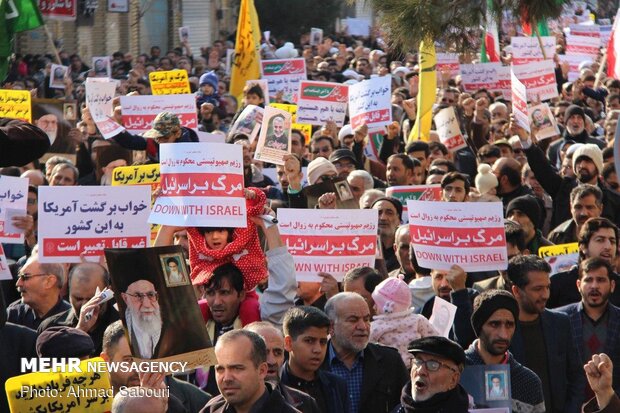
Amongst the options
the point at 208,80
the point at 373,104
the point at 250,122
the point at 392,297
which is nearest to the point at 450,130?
the point at 373,104

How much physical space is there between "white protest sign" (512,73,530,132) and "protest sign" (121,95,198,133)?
114 inches

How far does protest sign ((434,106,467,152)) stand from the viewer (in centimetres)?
1327

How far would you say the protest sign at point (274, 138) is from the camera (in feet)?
36.3

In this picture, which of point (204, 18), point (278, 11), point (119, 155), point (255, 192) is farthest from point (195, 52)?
point (255, 192)

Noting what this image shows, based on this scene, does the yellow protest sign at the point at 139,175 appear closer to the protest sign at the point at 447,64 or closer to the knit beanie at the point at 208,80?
the knit beanie at the point at 208,80

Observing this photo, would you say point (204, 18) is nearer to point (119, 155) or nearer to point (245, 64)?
point (245, 64)

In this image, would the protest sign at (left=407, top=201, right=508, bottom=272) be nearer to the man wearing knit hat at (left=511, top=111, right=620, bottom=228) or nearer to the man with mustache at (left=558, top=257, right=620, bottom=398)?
the man with mustache at (left=558, top=257, right=620, bottom=398)

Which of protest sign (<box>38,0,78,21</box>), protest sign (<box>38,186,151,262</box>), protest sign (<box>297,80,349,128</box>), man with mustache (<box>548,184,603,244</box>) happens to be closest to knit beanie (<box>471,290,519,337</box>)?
protest sign (<box>38,186,151,262</box>)

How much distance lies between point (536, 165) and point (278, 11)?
2905 cm

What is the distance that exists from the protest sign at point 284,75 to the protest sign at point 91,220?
32.8ft

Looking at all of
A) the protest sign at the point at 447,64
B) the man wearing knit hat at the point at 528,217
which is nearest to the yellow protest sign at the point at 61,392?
the man wearing knit hat at the point at 528,217

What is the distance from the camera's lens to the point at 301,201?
32.0 ft

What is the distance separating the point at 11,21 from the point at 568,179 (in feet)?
13.8

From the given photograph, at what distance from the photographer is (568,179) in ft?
34.7
